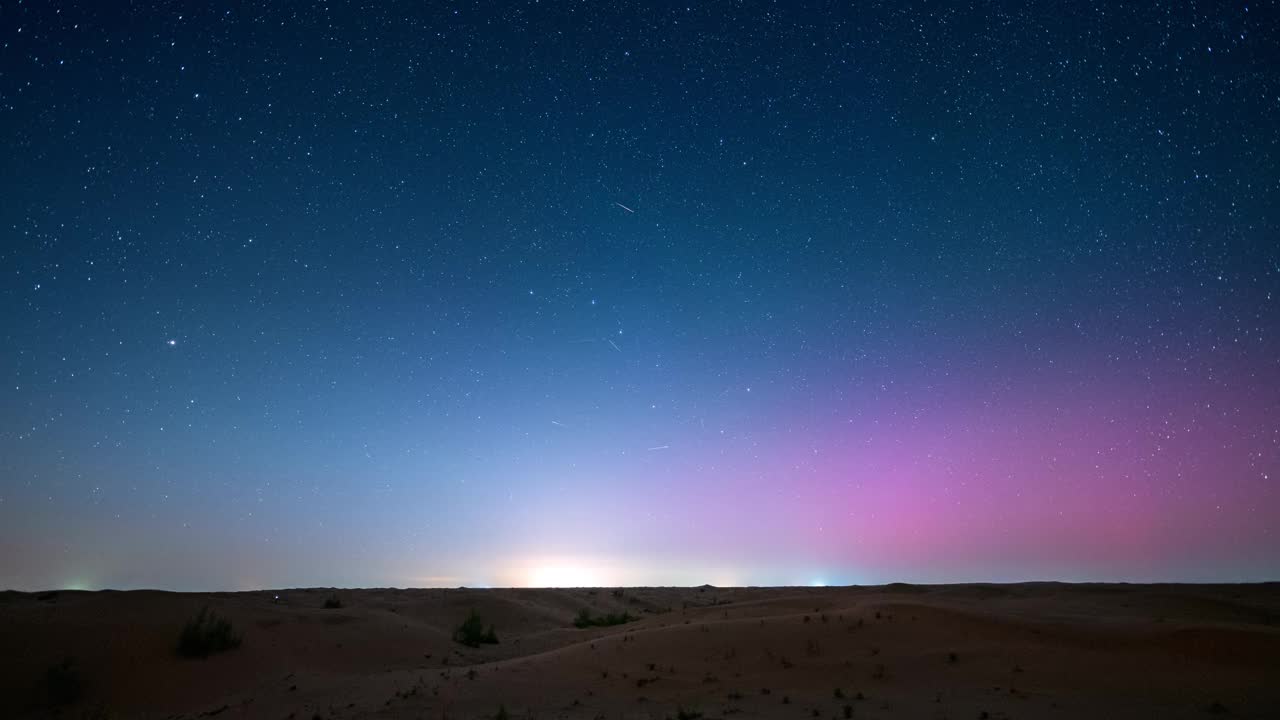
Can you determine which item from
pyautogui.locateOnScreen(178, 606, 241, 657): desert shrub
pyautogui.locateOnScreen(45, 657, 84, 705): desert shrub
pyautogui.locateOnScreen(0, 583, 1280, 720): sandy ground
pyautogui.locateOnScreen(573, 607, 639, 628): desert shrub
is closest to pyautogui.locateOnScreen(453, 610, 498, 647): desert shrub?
pyautogui.locateOnScreen(0, 583, 1280, 720): sandy ground

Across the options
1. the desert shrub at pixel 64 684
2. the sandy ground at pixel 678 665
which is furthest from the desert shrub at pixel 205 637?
the desert shrub at pixel 64 684

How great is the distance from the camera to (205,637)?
19.3 m

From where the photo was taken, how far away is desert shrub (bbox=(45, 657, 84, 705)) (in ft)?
52.7

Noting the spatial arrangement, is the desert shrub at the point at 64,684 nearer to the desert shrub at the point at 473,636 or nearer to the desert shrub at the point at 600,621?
the desert shrub at the point at 473,636

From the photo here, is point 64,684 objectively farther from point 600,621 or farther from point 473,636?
point 600,621

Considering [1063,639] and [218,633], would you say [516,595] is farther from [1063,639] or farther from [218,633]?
[1063,639]

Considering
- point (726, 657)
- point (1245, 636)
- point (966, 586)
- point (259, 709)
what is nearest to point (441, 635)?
point (259, 709)

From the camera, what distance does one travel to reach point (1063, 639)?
1700cm

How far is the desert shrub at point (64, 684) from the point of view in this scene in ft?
52.7

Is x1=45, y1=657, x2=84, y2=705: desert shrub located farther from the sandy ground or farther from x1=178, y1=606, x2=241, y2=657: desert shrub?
x1=178, y1=606, x2=241, y2=657: desert shrub

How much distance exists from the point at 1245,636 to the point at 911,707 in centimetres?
991

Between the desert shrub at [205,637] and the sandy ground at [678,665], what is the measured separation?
40 cm

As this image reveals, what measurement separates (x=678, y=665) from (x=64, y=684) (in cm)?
1503

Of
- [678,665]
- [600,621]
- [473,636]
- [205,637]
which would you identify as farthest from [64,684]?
[600,621]
